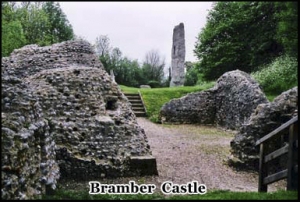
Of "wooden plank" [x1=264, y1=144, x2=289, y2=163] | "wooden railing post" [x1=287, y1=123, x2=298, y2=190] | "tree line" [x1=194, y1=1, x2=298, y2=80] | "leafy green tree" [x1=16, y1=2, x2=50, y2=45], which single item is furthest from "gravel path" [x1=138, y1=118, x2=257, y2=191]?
"leafy green tree" [x1=16, y1=2, x2=50, y2=45]

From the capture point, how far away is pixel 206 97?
761 inches

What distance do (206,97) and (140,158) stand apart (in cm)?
1076

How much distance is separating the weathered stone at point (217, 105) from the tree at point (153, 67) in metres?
19.3

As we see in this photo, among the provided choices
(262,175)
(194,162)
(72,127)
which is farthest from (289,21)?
(194,162)

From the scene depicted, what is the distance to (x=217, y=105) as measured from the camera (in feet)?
62.6

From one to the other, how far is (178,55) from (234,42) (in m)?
16.5

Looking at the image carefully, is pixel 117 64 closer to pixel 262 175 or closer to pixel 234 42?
pixel 234 42

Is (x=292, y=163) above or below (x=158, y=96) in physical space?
below

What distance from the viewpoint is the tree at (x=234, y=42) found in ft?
37.2

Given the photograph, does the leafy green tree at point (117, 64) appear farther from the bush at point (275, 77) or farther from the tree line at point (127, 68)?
the bush at point (275, 77)

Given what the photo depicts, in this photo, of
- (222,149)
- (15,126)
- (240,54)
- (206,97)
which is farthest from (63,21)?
(15,126)

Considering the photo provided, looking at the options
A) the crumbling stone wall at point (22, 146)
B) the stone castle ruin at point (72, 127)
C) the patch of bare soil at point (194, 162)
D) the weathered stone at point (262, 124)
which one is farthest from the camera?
the weathered stone at point (262, 124)

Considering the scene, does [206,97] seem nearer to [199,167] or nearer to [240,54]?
[240,54]

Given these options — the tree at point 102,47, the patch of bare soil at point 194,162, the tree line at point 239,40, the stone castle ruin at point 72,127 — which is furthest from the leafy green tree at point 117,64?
the stone castle ruin at point 72,127
